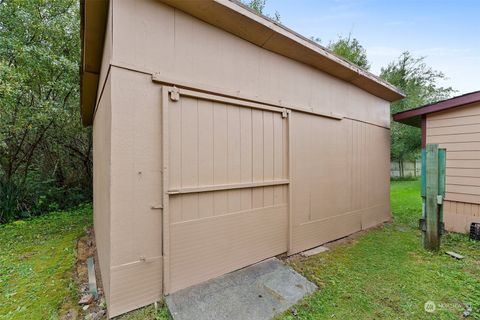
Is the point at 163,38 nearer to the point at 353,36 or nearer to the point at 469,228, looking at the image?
the point at 469,228

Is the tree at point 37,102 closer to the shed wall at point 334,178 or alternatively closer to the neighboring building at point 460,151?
the shed wall at point 334,178

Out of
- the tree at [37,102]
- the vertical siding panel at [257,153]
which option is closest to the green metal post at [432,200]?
the vertical siding panel at [257,153]

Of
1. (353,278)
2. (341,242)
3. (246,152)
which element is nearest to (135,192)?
(246,152)

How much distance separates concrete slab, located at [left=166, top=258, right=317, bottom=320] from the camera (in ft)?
6.52

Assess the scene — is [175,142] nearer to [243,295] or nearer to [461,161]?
[243,295]

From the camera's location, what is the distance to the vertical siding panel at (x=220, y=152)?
8.19 ft

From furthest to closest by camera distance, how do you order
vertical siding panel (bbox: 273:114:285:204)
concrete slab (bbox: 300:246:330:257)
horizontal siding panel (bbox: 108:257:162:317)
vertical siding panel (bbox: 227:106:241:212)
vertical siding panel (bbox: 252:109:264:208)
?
concrete slab (bbox: 300:246:330:257), vertical siding panel (bbox: 273:114:285:204), vertical siding panel (bbox: 252:109:264:208), vertical siding panel (bbox: 227:106:241:212), horizontal siding panel (bbox: 108:257:162:317)

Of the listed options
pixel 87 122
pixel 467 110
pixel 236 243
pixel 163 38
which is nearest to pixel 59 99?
pixel 87 122

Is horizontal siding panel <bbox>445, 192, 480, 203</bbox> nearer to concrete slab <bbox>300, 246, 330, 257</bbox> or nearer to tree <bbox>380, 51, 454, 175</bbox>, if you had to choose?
concrete slab <bbox>300, 246, 330, 257</bbox>

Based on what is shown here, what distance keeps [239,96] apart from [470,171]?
14.7ft

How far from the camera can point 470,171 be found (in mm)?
4027

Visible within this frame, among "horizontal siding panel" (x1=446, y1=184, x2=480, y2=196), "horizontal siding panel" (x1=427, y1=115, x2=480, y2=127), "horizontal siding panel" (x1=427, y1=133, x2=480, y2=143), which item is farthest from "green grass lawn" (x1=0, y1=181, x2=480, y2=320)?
"horizontal siding panel" (x1=427, y1=115, x2=480, y2=127)

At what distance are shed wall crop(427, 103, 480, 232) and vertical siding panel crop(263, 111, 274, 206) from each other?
383 centimetres

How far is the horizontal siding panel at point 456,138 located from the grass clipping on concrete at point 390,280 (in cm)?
174
